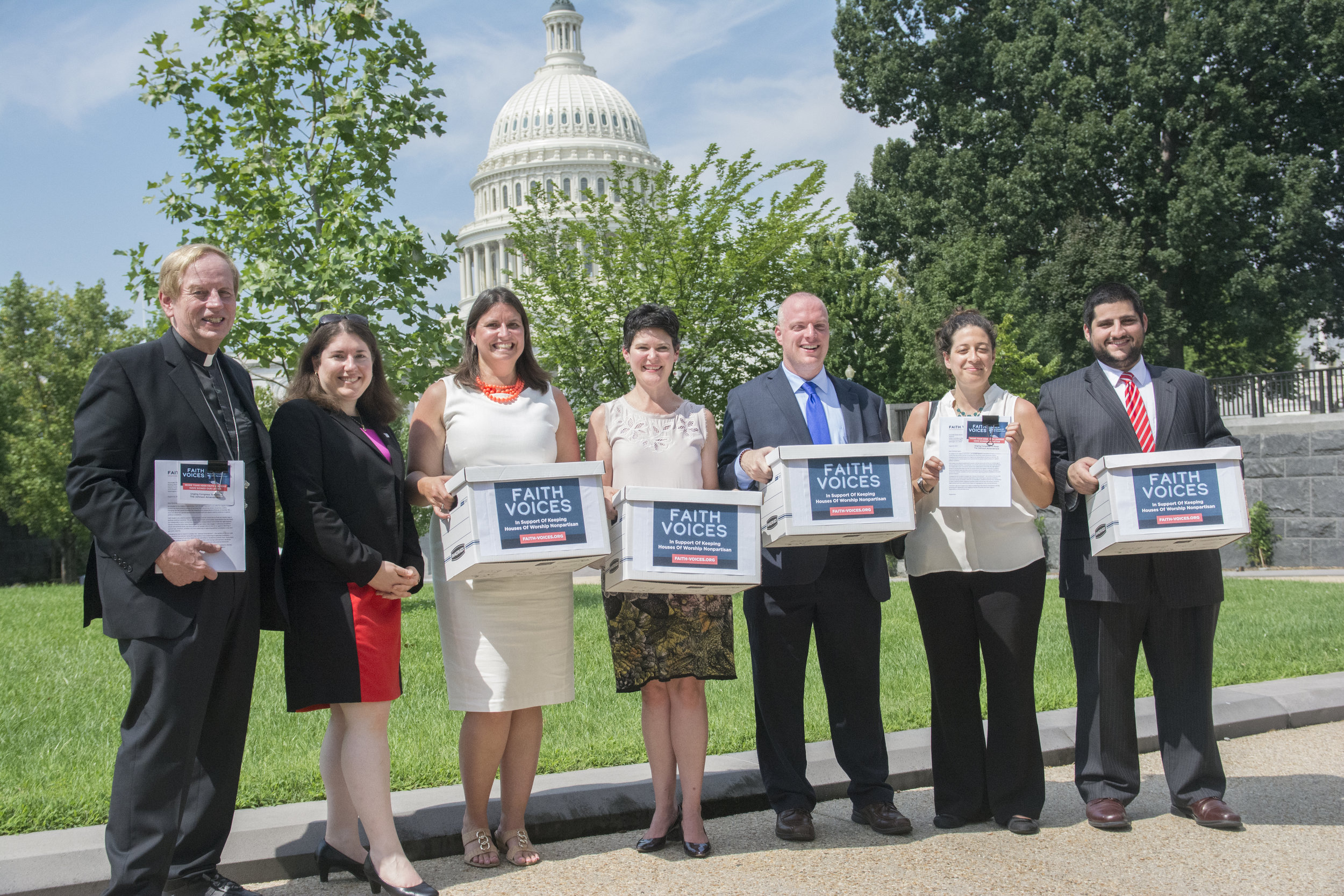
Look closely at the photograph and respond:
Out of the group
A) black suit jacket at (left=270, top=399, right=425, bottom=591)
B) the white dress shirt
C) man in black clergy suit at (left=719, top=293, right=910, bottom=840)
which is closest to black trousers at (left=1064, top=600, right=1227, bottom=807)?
the white dress shirt

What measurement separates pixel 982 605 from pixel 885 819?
3.54 feet

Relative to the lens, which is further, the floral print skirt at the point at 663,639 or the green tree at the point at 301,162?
the green tree at the point at 301,162

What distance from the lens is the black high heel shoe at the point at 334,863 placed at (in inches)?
177

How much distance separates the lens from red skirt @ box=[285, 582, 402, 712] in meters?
4.31

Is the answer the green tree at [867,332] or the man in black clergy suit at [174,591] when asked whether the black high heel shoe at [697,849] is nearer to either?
the man in black clergy suit at [174,591]

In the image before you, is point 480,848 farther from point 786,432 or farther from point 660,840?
point 786,432

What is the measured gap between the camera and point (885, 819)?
500 centimetres

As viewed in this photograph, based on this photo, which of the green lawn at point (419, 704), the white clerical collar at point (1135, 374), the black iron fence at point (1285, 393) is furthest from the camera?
the black iron fence at point (1285, 393)

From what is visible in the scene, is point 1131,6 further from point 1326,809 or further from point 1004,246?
point 1326,809

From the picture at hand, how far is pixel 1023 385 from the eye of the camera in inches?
1323

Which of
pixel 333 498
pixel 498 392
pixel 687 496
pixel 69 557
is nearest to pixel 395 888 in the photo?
pixel 333 498

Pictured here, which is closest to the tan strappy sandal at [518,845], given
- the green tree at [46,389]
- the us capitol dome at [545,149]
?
the green tree at [46,389]

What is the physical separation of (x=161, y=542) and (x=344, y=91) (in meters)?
8.74

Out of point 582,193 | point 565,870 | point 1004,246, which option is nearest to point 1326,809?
point 565,870
